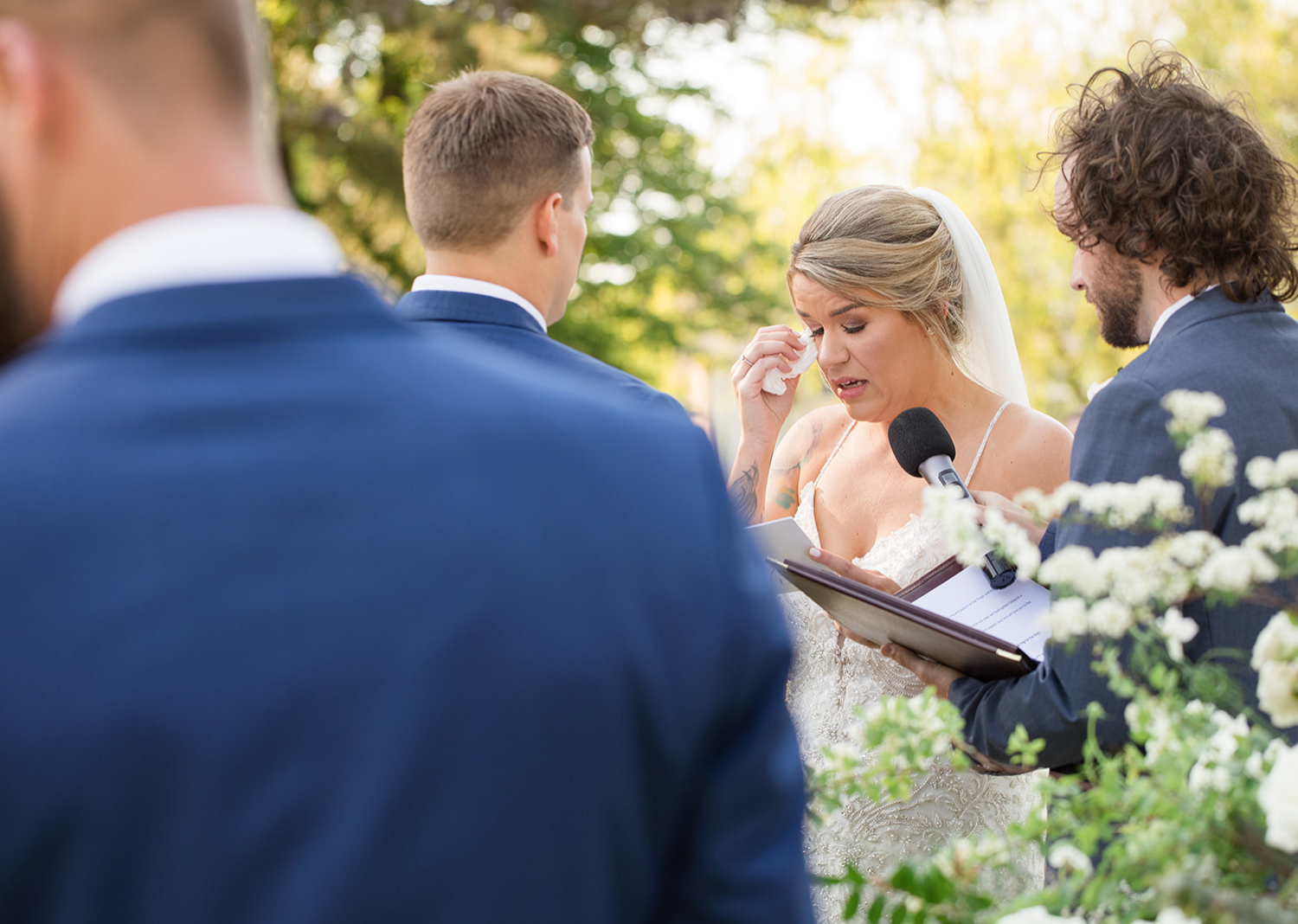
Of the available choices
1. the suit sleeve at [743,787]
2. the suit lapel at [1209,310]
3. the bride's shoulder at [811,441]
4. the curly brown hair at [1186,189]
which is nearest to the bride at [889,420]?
the bride's shoulder at [811,441]

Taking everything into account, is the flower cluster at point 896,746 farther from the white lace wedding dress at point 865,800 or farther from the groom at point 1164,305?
the white lace wedding dress at point 865,800

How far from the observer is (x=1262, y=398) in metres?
1.97

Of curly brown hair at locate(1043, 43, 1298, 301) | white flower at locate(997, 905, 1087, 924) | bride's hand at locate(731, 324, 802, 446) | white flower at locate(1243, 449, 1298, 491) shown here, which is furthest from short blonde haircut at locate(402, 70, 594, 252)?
white flower at locate(997, 905, 1087, 924)

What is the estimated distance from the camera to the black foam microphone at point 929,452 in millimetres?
2588

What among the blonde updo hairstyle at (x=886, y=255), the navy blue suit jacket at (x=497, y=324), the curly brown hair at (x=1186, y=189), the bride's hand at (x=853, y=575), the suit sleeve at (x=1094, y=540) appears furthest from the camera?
the blonde updo hairstyle at (x=886, y=255)

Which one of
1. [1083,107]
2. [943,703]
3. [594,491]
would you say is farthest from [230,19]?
[1083,107]

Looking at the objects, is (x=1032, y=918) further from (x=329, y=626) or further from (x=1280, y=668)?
(x=329, y=626)

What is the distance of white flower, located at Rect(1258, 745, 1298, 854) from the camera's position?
1065 mm

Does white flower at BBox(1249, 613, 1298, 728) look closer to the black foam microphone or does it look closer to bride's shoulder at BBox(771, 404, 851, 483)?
the black foam microphone

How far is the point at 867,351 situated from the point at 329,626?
2.66 meters

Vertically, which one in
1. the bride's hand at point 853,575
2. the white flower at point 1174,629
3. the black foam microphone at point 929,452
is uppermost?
the white flower at point 1174,629

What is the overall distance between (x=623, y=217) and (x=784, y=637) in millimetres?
13351

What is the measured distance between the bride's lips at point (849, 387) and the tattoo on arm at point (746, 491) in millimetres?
404

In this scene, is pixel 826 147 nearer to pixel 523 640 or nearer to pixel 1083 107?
pixel 1083 107
